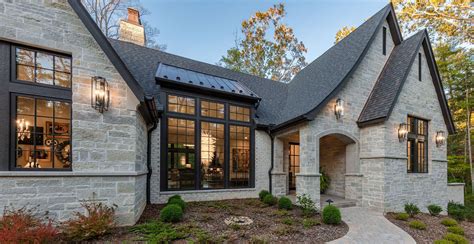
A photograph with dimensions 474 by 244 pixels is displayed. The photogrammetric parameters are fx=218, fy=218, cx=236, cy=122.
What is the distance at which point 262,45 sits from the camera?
2092 centimetres

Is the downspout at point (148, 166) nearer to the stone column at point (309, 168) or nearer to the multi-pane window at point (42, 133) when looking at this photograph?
the multi-pane window at point (42, 133)

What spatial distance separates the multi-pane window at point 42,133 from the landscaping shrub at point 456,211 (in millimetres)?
14015

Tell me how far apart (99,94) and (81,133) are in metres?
0.96

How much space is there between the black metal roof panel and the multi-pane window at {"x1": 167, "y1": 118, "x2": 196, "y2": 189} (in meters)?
1.50

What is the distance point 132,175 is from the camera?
5.25 m

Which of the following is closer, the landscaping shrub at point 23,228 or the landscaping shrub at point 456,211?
the landscaping shrub at point 23,228

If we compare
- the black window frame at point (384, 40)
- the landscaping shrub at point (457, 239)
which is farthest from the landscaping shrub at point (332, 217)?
the black window frame at point (384, 40)

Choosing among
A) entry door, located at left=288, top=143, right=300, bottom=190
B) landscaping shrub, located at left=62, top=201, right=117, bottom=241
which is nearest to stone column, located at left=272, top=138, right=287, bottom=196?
entry door, located at left=288, top=143, right=300, bottom=190

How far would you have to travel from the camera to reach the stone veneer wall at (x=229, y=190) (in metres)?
7.61

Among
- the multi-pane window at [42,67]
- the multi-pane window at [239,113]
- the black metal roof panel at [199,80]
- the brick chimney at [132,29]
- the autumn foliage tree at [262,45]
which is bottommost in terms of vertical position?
the multi-pane window at [239,113]

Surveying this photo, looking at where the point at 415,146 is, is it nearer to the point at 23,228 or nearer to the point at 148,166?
the point at 148,166

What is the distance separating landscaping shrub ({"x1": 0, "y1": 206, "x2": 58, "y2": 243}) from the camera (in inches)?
137

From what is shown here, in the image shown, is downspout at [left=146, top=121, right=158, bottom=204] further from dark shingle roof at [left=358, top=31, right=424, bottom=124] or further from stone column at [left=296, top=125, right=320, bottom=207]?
dark shingle roof at [left=358, top=31, right=424, bottom=124]

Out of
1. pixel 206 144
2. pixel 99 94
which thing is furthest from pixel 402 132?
pixel 99 94
